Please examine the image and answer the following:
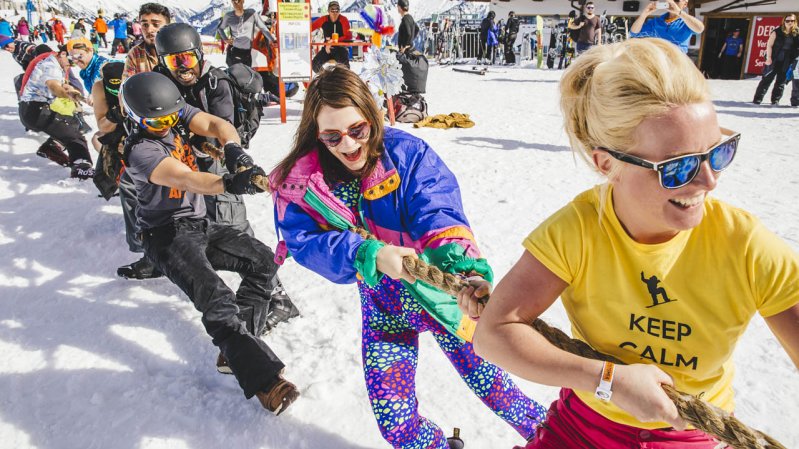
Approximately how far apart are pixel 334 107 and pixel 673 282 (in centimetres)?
136

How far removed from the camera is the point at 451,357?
2.09 m

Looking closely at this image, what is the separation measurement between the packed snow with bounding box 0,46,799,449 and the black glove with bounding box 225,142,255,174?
45.8 inches

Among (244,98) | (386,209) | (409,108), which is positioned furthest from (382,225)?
(409,108)

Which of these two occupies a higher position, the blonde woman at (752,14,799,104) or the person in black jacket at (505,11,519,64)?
the person in black jacket at (505,11,519,64)

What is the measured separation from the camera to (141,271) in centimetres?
411

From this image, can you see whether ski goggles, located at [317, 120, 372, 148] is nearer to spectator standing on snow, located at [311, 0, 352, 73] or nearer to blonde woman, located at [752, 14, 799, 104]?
spectator standing on snow, located at [311, 0, 352, 73]

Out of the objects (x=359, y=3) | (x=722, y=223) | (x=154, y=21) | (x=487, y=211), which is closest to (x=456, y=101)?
(x=487, y=211)

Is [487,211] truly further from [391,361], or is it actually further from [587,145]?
[587,145]

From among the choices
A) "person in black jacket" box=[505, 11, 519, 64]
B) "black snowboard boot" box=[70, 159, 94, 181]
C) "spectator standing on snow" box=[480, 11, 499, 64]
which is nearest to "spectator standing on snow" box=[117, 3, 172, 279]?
"black snowboard boot" box=[70, 159, 94, 181]

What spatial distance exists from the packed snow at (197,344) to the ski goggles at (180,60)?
1686 mm

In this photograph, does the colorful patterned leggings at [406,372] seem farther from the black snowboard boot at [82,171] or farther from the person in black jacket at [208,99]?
the black snowboard boot at [82,171]

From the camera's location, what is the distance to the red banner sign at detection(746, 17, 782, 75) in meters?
16.1

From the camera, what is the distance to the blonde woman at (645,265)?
1.05 meters

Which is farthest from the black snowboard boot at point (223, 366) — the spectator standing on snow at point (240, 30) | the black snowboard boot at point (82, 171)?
the spectator standing on snow at point (240, 30)
